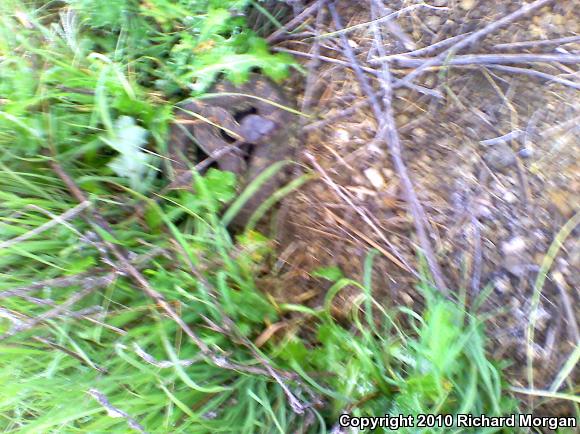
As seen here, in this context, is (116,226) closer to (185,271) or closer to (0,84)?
(185,271)

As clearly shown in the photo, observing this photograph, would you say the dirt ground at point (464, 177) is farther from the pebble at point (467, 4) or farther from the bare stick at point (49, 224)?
the bare stick at point (49, 224)

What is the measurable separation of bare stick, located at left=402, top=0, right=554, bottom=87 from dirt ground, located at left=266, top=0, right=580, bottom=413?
0.02m

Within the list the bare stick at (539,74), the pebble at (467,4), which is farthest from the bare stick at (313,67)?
the bare stick at (539,74)

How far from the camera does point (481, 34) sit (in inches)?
51.5

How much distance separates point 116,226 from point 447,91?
0.99 m

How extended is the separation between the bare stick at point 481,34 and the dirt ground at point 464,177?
2cm

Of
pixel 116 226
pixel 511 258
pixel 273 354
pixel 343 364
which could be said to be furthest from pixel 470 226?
pixel 116 226

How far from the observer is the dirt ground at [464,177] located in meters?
1.23

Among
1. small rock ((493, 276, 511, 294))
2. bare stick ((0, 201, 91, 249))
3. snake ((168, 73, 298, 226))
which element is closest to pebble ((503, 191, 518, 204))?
small rock ((493, 276, 511, 294))

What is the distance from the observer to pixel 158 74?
4.93ft

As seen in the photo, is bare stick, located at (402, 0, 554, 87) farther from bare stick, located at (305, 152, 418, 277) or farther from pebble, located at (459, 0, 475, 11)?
bare stick, located at (305, 152, 418, 277)

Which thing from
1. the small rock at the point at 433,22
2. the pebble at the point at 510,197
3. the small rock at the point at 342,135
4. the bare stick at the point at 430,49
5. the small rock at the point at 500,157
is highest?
the small rock at the point at 433,22

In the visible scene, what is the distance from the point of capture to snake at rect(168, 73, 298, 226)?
1438 millimetres

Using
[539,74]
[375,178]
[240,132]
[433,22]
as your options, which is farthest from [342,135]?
[539,74]
